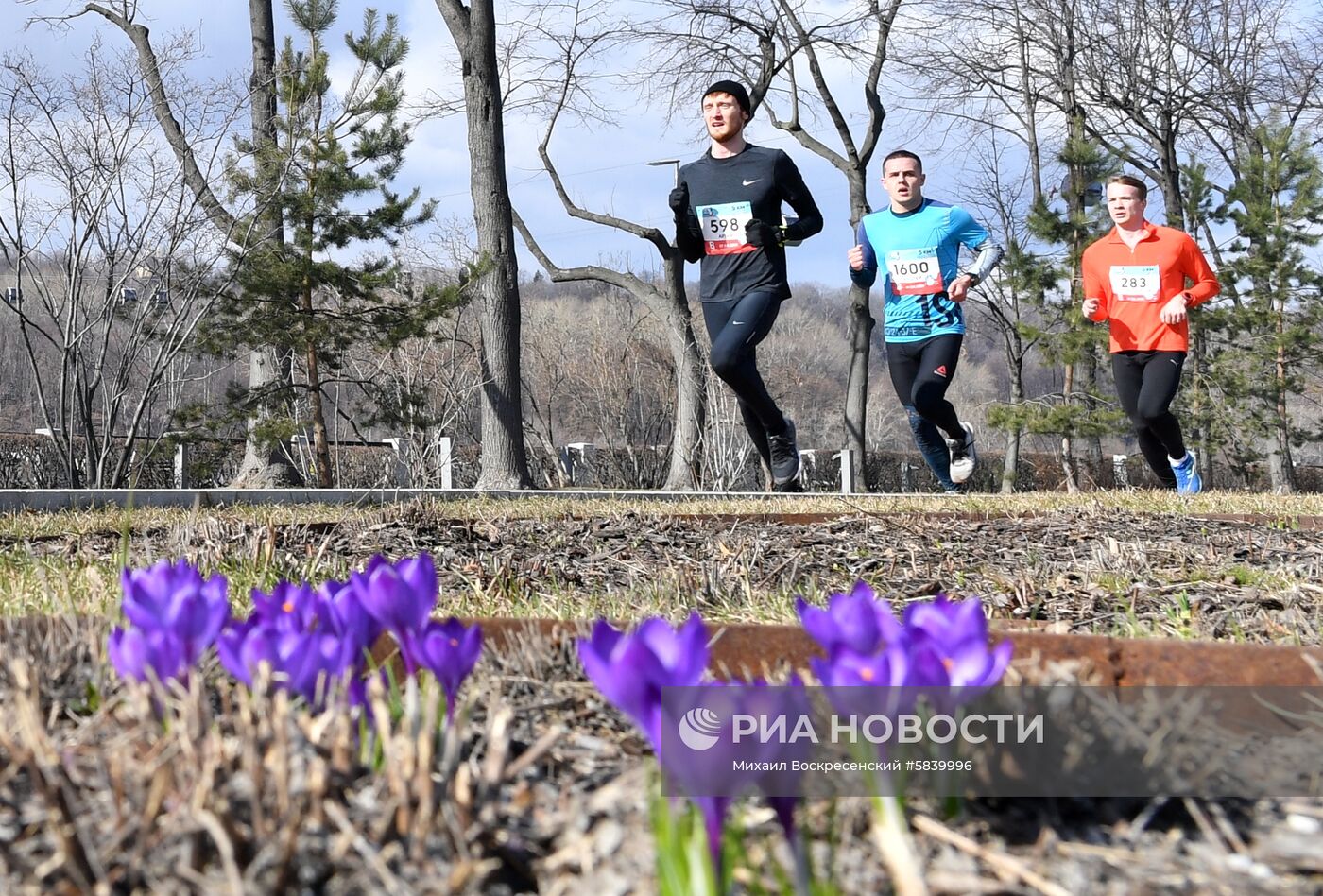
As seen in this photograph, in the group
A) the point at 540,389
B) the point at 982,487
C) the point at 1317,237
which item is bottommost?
the point at 982,487

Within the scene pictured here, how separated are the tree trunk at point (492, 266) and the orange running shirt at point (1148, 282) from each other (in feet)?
22.7

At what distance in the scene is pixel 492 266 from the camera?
13.2 meters

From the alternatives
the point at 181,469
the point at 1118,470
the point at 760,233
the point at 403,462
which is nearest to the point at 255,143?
the point at 403,462

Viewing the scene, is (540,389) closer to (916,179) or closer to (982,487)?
(982,487)

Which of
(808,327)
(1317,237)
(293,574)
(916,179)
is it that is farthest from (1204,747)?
(808,327)

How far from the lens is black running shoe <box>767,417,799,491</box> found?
7.79m

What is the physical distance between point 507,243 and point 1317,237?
1903cm

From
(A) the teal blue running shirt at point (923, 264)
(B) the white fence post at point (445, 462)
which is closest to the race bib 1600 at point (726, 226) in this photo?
(A) the teal blue running shirt at point (923, 264)

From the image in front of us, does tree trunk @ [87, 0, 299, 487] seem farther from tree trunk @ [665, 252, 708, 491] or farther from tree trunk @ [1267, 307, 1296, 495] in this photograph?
tree trunk @ [1267, 307, 1296, 495]

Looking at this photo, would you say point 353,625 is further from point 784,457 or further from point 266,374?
point 266,374

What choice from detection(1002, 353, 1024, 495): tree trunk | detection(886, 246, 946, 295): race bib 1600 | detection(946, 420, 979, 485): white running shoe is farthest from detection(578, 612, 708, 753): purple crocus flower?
detection(1002, 353, 1024, 495): tree trunk

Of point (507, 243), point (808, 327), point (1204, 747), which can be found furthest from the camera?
point (808, 327)

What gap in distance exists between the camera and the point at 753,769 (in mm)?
876

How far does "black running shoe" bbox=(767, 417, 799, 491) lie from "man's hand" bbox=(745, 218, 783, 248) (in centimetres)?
120
